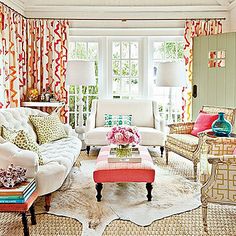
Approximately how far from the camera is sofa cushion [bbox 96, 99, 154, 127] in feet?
20.9

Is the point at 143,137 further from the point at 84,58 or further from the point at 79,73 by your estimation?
the point at 84,58

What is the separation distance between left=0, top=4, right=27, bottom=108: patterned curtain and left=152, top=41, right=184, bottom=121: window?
2.44 m

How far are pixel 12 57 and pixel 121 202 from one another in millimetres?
3306

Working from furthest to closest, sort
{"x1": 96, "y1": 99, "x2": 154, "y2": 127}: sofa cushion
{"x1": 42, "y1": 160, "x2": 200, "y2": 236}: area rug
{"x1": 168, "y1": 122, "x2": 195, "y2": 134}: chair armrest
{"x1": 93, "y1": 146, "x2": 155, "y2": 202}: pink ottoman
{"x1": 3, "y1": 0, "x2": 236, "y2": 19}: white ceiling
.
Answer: {"x1": 3, "y1": 0, "x2": 236, "y2": 19}: white ceiling → {"x1": 96, "y1": 99, "x2": 154, "y2": 127}: sofa cushion → {"x1": 168, "y1": 122, "x2": 195, "y2": 134}: chair armrest → {"x1": 93, "y1": 146, "x2": 155, "y2": 202}: pink ottoman → {"x1": 42, "y1": 160, "x2": 200, "y2": 236}: area rug

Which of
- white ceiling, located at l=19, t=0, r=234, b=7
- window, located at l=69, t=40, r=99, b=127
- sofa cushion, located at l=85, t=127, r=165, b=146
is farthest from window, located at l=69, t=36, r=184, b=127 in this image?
sofa cushion, located at l=85, t=127, r=165, b=146

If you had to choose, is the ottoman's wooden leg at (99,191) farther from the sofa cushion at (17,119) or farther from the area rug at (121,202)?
the sofa cushion at (17,119)

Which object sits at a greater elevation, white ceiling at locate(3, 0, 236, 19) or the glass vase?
white ceiling at locate(3, 0, 236, 19)

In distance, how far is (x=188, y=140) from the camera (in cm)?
483

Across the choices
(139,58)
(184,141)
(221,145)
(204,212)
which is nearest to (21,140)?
(204,212)

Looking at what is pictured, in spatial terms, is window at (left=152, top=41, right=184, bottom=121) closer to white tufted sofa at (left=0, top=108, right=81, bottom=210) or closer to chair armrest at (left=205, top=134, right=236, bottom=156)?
white tufted sofa at (left=0, top=108, right=81, bottom=210)

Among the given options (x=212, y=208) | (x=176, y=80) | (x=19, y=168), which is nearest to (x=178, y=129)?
(x=176, y=80)

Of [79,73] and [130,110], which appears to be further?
[130,110]

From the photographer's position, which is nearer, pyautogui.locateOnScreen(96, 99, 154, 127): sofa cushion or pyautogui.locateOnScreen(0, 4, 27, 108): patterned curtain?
pyautogui.locateOnScreen(0, 4, 27, 108): patterned curtain

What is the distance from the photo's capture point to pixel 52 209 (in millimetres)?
3621
